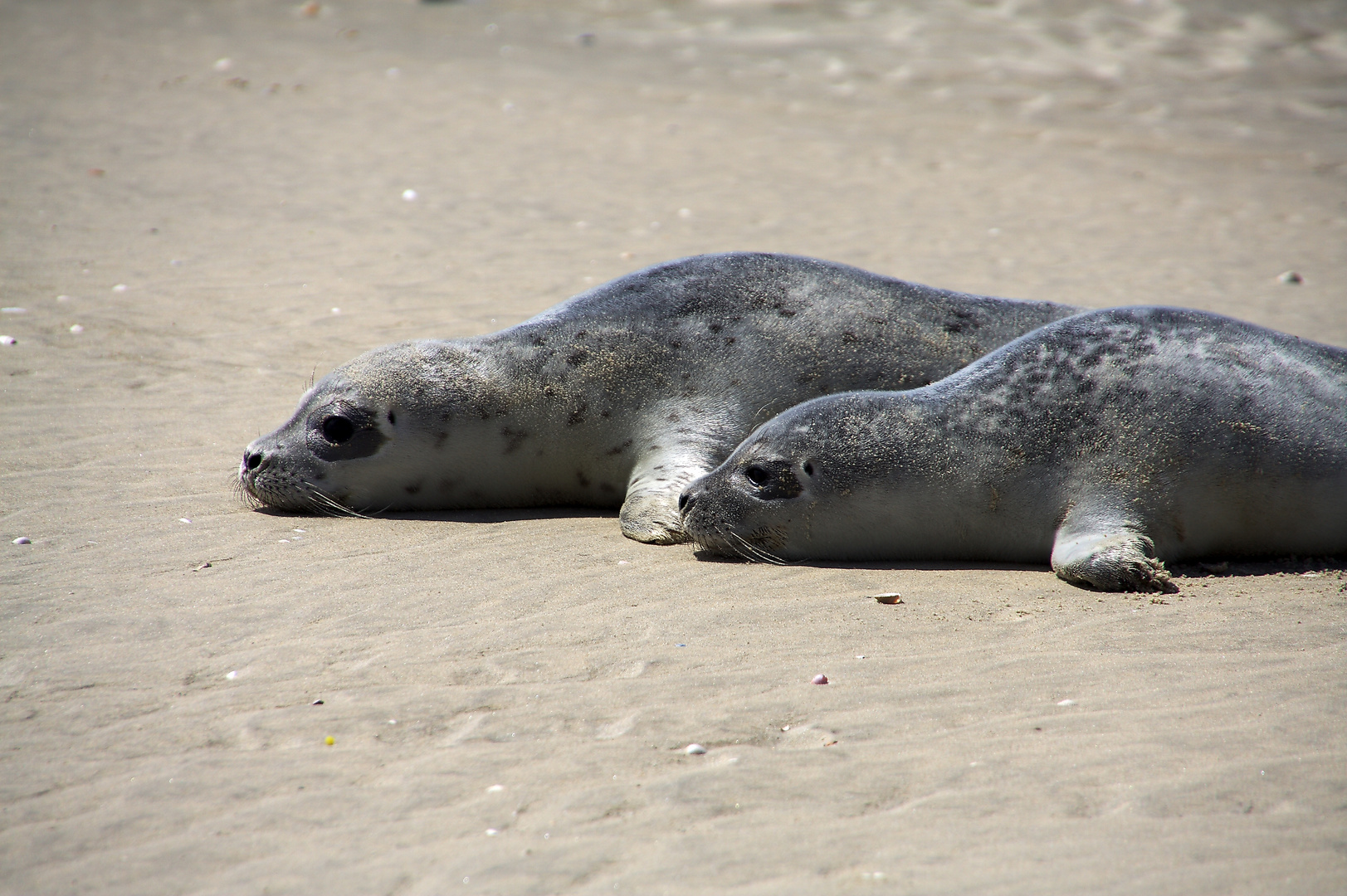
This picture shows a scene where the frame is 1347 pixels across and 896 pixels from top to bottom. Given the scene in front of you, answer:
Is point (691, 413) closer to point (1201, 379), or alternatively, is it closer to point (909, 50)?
point (1201, 379)

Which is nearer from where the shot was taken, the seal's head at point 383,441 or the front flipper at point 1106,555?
the front flipper at point 1106,555

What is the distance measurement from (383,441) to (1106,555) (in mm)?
3020

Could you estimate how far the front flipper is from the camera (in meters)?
4.23

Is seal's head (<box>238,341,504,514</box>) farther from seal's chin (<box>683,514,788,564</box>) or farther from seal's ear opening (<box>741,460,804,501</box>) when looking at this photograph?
seal's ear opening (<box>741,460,804,501</box>)

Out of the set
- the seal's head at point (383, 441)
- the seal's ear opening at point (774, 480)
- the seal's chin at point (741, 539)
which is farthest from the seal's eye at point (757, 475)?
the seal's head at point (383, 441)

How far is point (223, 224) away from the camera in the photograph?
31.7 feet

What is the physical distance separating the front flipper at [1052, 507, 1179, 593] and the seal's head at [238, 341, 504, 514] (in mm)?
2449

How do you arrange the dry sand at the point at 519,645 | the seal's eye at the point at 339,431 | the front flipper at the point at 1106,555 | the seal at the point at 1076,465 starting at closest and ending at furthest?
1. the dry sand at the point at 519,645
2. the front flipper at the point at 1106,555
3. the seal at the point at 1076,465
4. the seal's eye at the point at 339,431

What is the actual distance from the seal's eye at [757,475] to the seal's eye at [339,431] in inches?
70.2

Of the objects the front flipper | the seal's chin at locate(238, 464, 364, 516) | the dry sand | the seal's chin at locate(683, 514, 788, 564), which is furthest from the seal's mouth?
the front flipper

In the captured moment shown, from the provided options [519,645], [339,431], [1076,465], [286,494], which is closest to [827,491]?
[1076,465]

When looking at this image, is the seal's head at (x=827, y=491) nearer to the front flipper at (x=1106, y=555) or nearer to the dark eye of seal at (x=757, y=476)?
the dark eye of seal at (x=757, y=476)

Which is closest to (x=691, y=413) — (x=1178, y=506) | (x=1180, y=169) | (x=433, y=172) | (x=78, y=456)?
(x=1178, y=506)

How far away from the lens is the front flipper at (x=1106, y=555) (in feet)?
13.9
